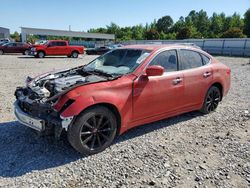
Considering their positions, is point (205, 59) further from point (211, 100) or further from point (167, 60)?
point (167, 60)

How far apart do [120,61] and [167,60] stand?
2.97ft

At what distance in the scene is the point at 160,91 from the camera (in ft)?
16.0

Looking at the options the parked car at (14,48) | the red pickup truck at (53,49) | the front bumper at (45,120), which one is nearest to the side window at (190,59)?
the front bumper at (45,120)

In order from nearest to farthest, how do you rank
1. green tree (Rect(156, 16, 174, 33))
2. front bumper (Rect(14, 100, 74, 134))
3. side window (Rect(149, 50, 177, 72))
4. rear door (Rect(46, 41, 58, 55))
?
1. front bumper (Rect(14, 100, 74, 134))
2. side window (Rect(149, 50, 177, 72))
3. rear door (Rect(46, 41, 58, 55))
4. green tree (Rect(156, 16, 174, 33))

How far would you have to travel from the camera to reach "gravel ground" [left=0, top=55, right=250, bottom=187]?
354 cm

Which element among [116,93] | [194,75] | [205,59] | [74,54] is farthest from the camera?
[74,54]

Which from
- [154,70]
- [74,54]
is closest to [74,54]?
[74,54]

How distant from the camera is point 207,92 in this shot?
19.9ft

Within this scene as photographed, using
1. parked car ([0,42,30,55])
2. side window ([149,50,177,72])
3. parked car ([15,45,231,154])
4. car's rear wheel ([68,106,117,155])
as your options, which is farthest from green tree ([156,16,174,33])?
car's rear wheel ([68,106,117,155])

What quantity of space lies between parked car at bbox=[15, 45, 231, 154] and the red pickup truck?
21.3 m

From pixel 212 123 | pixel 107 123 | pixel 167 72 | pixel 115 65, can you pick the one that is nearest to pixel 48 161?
pixel 107 123

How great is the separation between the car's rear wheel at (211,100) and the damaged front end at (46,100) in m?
2.76

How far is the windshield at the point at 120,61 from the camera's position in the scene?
483 centimetres

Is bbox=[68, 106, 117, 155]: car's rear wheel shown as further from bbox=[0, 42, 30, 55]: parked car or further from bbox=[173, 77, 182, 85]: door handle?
bbox=[0, 42, 30, 55]: parked car
